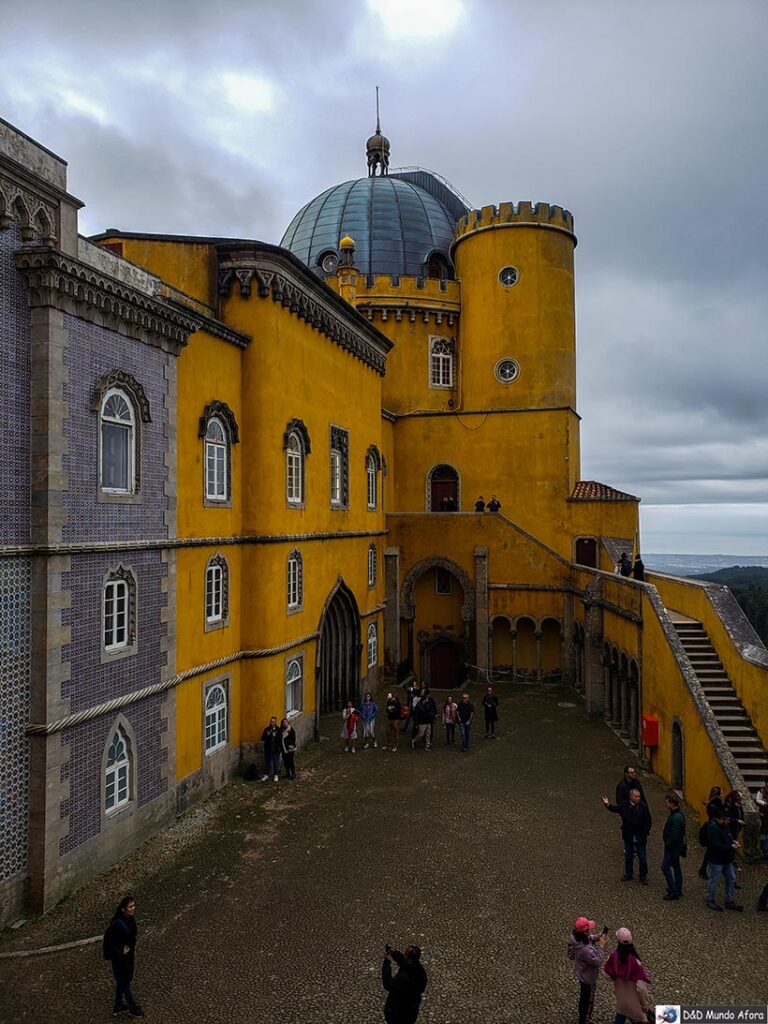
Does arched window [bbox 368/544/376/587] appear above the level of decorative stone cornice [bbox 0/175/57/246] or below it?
below

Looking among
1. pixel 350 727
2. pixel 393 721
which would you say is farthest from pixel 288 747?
pixel 393 721

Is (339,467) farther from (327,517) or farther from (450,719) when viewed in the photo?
(450,719)

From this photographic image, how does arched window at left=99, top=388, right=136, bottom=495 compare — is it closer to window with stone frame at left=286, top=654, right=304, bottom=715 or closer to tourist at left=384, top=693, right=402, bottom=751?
window with stone frame at left=286, top=654, right=304, bottom=715

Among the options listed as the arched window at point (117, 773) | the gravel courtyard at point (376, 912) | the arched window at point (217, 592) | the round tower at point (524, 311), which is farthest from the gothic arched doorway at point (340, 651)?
the round tower at point (524, 311)

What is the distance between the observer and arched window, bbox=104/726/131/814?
12570 mm

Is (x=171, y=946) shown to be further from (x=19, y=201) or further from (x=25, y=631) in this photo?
(x=19, y=201)

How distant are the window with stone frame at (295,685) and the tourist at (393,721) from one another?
2.52 meters

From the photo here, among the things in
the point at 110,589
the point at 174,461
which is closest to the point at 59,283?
the point at 174,461

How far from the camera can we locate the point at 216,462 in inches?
657

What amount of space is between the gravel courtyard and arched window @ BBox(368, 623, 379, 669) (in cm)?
946

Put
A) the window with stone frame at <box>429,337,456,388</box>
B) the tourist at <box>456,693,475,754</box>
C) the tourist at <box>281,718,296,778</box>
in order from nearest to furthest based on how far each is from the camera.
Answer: the tourist at <box>281,718,296,778</box> < the tourist at <box>456,693,475,754</box> < the window with stone frame at <box>429,337,456,388</box>

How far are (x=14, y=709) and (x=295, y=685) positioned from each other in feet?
31.5

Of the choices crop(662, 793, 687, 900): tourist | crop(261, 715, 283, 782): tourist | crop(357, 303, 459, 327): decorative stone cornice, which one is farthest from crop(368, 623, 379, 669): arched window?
crop(662, 793, 687, 900): tourist

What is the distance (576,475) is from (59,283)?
82.1 ft
